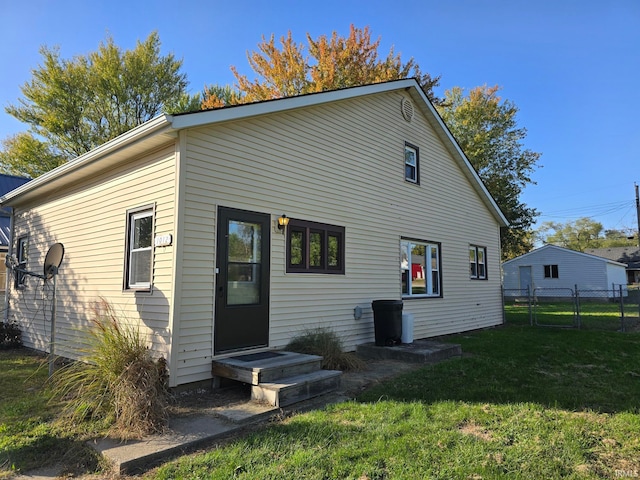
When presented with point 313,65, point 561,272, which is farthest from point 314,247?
point 561,272

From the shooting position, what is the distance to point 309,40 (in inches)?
743

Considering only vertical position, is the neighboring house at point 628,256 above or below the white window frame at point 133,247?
above

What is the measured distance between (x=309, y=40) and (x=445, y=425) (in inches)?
734

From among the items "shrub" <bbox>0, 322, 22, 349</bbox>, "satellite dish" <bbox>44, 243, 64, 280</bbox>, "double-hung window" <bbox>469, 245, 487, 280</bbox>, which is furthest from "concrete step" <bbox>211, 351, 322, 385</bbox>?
"double-hung window" <bbox>469, 245, 487, 280</bbox>

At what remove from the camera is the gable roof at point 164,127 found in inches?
210

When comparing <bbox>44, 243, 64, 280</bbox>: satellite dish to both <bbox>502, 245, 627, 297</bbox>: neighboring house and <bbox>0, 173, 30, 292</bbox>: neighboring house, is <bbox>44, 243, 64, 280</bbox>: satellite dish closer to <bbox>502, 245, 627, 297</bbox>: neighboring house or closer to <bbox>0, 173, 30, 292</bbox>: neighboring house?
<bbox>0, 173, 30, 292</bbox>: neighboring house

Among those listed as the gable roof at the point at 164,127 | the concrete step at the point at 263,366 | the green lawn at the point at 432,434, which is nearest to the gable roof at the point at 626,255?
the gable roof at the point at 164,127

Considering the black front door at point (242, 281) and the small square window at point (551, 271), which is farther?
the small square window at point (551, 271)

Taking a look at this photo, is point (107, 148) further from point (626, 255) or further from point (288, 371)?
point (626, 255)

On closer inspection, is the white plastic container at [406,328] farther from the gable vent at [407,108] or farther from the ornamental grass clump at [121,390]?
the gable vent at [407,108]

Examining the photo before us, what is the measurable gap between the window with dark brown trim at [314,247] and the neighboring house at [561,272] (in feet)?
75.5

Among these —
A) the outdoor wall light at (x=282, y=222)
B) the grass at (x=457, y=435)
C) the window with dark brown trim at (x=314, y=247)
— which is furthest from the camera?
the window with dark brown trim at (x=314, y=247)

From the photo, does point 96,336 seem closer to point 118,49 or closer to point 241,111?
point 241,111

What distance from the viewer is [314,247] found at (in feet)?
24.7
